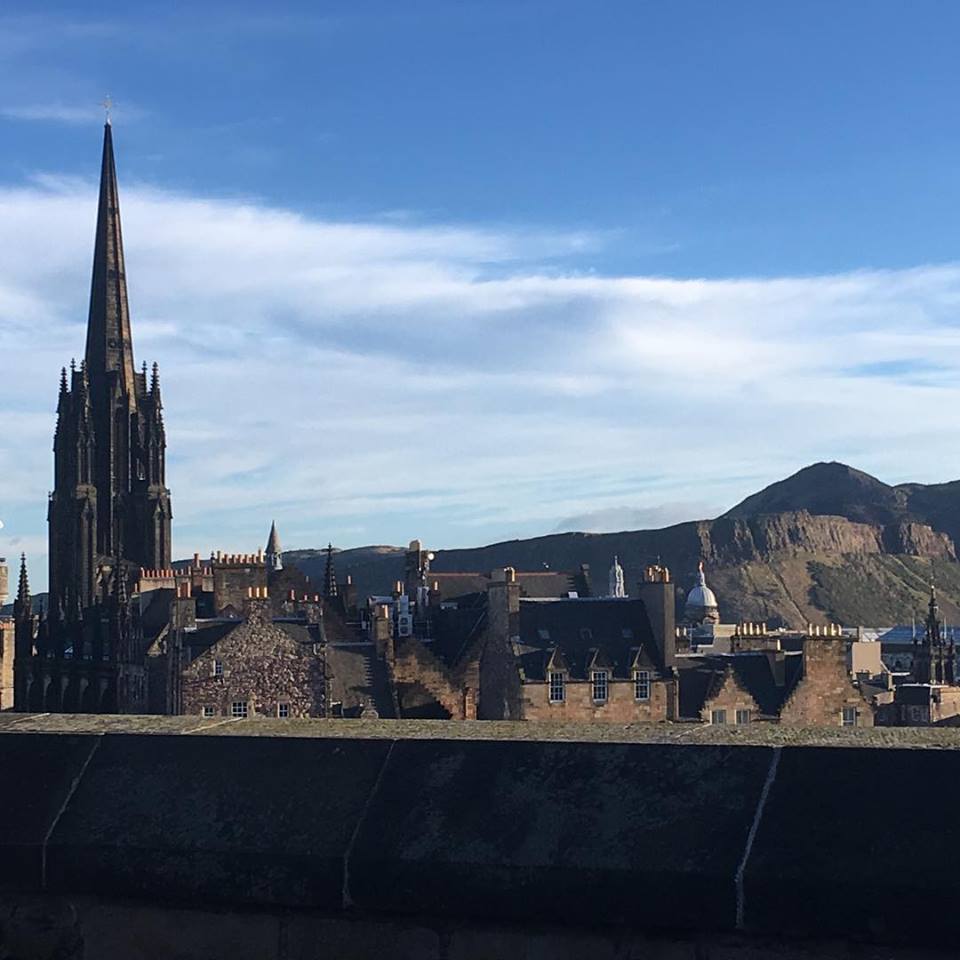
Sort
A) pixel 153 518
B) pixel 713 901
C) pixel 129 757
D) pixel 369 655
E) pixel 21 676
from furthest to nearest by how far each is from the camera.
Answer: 1. pixel 153 518
2. pixel 21 676
3. pixel 369 655
4. pixel 129 757
5. pixel 713 901

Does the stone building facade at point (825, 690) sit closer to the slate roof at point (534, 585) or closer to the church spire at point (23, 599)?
the slate roof at point (534, 585)

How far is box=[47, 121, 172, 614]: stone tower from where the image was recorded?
8406cm

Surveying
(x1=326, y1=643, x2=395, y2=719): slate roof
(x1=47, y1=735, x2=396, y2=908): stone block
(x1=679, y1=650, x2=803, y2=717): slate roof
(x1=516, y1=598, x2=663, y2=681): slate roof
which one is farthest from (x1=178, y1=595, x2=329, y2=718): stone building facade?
(x1=47, y1=735, x2=396, y2=908): stone block

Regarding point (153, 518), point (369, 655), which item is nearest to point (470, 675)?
point (369, 655)

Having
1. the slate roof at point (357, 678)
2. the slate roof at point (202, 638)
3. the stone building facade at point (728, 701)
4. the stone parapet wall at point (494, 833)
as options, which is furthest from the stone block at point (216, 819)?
the stone building facade at point (728, 701)

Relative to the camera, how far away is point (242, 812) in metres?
4.07

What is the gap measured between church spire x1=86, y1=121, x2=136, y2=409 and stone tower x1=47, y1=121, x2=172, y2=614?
11 centimetres

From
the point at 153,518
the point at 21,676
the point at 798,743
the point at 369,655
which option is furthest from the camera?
the point at 153,518

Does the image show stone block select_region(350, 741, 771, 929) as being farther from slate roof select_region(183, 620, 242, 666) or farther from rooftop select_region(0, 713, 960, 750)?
slate roof select_region(183, 620, 242, 666)

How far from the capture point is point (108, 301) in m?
93.4

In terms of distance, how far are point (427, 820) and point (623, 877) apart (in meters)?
0.56

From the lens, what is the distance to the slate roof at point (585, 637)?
4784 cm

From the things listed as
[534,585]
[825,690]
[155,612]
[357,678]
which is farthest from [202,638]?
[534,585]

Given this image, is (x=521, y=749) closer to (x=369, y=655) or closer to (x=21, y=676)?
Answer: (x=369, y=655)
